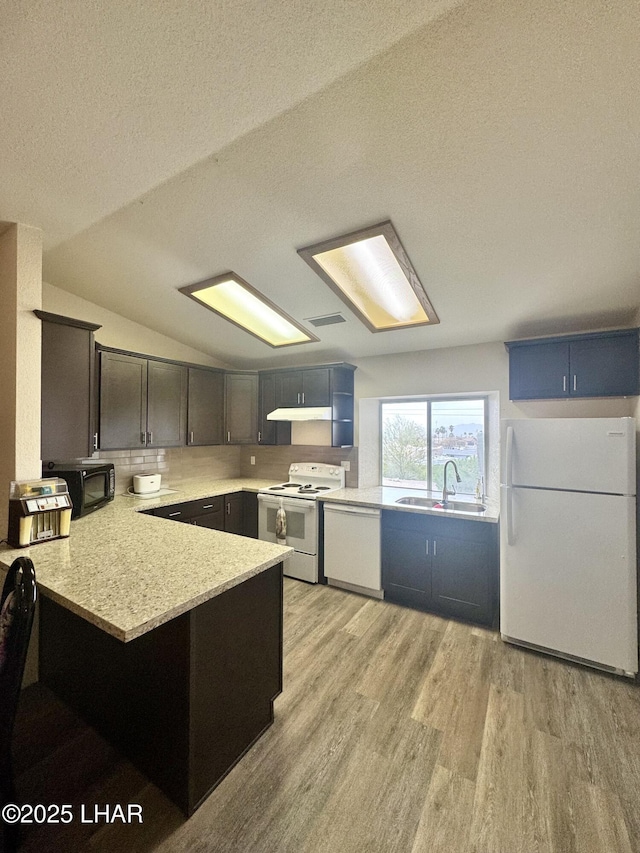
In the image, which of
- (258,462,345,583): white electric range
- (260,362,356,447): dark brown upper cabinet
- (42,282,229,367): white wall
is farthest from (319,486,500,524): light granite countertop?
(42,282,229,367): white wall

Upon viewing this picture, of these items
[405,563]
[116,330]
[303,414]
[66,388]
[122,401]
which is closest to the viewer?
[66,388]

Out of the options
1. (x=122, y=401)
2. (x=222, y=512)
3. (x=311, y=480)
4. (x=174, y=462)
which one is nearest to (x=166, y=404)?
(x=122, y=401)

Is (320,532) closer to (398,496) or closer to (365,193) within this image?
(398,496)

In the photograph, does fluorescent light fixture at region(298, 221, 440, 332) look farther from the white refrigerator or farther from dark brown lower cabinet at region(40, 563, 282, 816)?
dark brown lower cabinet at region(40, 563, 282, 816)

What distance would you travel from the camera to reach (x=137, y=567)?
1531mm

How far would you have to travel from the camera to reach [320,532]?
11.4 feet

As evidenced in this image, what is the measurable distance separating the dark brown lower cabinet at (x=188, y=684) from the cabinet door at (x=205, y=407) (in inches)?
87.1

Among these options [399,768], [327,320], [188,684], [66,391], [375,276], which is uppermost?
[375,276]

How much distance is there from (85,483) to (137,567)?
1241 mm

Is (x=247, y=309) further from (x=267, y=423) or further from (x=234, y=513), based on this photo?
(x=234, y=513)

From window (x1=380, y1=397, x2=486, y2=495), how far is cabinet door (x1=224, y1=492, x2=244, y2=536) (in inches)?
65.8

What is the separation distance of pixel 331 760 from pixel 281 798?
271 mm

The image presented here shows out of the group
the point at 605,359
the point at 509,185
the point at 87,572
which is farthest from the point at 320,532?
the point at 509,185

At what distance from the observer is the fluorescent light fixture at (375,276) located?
2109mm
